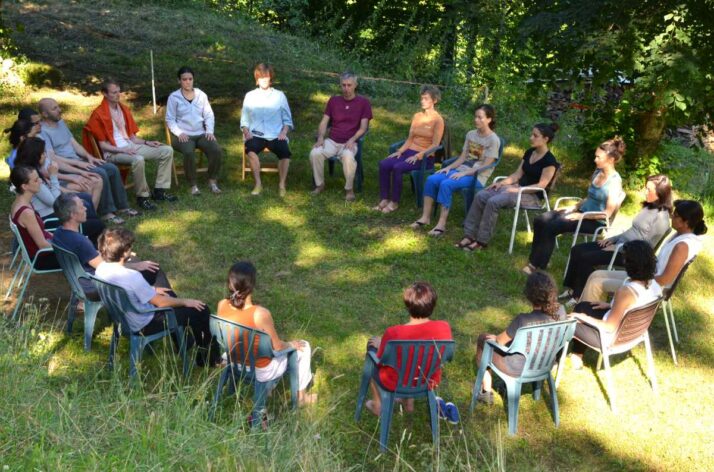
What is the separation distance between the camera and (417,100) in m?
12.0

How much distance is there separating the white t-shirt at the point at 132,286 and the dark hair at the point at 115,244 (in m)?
0.05

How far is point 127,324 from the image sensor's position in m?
4.53

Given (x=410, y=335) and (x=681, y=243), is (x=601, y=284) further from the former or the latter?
(x=410, y=335)

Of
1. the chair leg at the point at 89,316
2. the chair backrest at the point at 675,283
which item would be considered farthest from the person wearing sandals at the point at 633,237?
the chair leg at the point at 89,316

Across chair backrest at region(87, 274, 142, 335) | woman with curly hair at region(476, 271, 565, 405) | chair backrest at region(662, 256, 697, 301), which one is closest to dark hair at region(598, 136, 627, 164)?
chair backrest at region(662, 256, 697, 301)

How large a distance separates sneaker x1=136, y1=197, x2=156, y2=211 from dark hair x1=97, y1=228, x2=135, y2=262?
3.12 metres

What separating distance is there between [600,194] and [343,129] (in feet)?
10.1

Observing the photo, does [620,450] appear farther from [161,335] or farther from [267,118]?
[267,118]

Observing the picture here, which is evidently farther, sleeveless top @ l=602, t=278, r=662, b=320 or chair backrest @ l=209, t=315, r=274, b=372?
sleeveless top @ l=602, t=278, r=662, b=320

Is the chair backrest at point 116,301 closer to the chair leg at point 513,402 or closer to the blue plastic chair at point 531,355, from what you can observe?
the blue plastic chair at point 531,355

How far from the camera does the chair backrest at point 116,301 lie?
14.4 ft

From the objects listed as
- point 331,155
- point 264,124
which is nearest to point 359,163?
point 331,155

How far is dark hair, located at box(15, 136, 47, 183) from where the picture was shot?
604 centimetres

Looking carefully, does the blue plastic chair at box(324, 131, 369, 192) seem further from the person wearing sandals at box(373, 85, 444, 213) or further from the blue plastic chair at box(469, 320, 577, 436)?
the blue plastic chair at box(469, 320, 577, 436)
